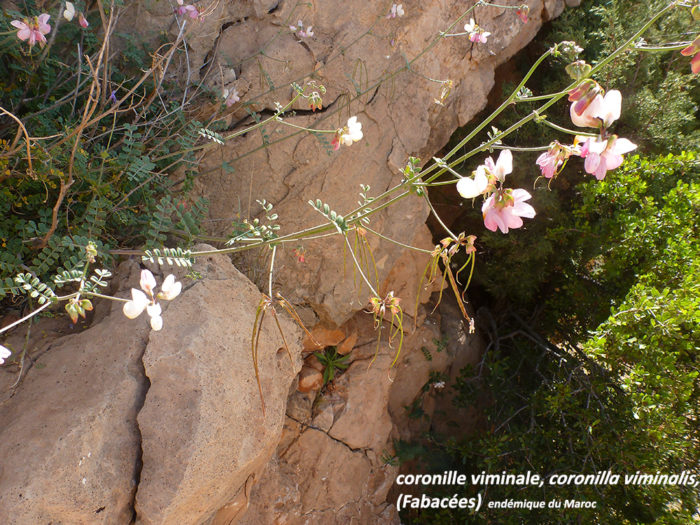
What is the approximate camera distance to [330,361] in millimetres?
3039

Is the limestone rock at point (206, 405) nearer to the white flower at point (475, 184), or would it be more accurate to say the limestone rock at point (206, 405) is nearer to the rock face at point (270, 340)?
the rock face at point (270, 340)

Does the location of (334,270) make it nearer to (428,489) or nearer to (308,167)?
(308,167)

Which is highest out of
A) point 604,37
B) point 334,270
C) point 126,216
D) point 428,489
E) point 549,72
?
point 604,37

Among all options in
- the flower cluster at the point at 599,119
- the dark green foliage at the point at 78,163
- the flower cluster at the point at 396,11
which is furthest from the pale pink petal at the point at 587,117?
the flower cluster at the point at 396,11

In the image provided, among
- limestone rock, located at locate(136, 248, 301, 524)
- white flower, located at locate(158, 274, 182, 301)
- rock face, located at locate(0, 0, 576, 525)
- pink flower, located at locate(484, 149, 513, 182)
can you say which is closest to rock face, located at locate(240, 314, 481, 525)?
rock face, located at locate(0, 0, 576, 525)

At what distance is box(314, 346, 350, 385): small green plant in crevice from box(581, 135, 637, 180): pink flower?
83.2 inches

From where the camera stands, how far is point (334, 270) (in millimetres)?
2779

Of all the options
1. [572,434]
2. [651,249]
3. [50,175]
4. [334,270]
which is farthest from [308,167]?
[572,434]

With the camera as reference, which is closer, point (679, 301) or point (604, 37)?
point (679, 301)

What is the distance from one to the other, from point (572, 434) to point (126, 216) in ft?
8.50

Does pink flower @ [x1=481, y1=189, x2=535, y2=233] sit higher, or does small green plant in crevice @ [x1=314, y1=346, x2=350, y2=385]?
pink flower @ [x1=481, y1=189, x2=535, y2=233]

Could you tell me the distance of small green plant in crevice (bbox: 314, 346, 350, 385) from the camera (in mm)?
3033

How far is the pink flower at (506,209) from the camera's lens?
1.09 m

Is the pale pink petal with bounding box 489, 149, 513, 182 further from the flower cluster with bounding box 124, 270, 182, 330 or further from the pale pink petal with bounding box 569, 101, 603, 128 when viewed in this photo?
the flower cluster with bounding box 124, 270, 182, 330
